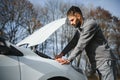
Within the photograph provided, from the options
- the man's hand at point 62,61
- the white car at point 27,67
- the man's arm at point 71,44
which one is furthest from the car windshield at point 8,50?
Answer: the man's arm at point 71,44

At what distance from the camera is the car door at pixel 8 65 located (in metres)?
3.96

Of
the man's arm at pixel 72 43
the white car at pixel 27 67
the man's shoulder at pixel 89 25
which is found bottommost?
the white car at pixel 27 67

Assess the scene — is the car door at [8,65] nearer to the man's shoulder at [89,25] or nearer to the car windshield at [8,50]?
the car windshield at [8,50]

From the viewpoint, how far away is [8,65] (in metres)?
3.99

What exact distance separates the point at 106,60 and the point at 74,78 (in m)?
0.63

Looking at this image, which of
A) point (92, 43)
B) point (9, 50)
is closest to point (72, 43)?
point (92, 43)

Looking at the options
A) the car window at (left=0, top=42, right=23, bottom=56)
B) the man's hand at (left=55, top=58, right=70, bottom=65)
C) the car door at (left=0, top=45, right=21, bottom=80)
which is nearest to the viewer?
the car door at (left=0, top=45, right=21, bottom=80)

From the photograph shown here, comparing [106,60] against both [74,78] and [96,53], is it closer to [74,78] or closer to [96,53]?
[96,53]

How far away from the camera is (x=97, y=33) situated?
164 inches

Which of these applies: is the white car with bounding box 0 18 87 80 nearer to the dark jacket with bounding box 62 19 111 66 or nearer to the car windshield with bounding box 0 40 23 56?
the car windshield with bounding box 0 40 23 56

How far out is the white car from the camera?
157 inches

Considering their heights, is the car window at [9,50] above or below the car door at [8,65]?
above

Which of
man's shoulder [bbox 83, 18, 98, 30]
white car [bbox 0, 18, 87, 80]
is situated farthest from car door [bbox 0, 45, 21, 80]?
man's shoulder [bbox 83, 18, 98, 30]

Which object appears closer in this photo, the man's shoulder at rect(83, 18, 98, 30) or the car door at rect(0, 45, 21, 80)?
the car door at rect(0, 45, 21, 80)
